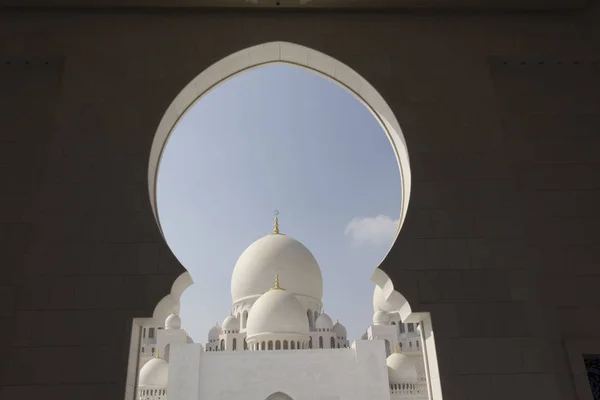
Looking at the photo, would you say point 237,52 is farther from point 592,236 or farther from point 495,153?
point 592,236

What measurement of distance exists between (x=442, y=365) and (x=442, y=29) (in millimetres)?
2239

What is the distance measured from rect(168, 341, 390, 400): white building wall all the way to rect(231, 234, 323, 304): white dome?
23.0 feet

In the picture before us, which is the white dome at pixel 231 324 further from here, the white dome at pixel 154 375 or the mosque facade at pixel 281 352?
the white dome at pixel 154 375

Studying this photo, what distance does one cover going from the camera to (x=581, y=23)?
3113 millimetres

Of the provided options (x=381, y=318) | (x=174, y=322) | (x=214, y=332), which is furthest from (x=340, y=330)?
(x=174, y=322)

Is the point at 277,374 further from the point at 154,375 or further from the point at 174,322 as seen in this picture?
the point at 174,322

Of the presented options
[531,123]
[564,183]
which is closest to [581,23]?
[531,123]

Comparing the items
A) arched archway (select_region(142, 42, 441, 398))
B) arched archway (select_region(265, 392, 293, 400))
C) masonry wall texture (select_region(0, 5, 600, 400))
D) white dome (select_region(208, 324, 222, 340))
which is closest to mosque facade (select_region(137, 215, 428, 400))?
arched archway (select_region(265, 392, 293, 400))

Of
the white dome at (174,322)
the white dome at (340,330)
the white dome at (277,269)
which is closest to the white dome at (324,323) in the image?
the white dome at (277,269)

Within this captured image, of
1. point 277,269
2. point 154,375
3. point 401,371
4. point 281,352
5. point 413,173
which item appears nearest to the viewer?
point 413,173

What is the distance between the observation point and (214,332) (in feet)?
73.9

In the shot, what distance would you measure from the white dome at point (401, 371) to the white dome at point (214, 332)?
10.8 meters

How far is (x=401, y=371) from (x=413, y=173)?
12914mm

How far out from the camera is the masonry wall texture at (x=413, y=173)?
2.28 meters
